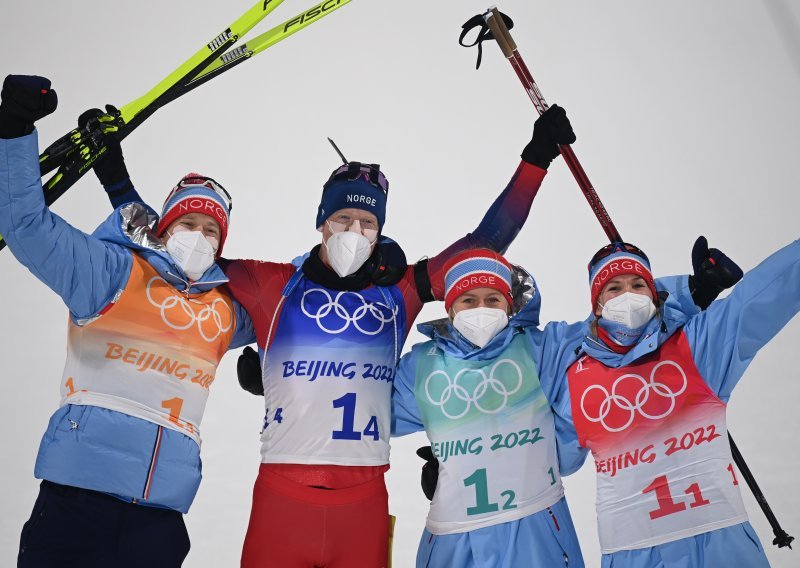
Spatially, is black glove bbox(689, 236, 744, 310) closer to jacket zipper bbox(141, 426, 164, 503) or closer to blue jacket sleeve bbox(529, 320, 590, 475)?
blue jacket sleeve bbox(529, 320, 590, 475)

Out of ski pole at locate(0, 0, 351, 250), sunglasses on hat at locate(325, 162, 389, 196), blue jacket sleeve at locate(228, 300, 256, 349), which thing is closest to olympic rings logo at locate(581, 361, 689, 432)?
sunglasses on hat at locate(325, 162, 389, 196)

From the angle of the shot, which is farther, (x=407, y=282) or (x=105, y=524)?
(x=407, y=282)

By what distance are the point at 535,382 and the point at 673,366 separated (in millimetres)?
491

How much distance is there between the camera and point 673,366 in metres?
2.75

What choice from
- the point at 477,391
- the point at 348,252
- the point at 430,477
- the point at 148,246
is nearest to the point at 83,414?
the point at 148,246

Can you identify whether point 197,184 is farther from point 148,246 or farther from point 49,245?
point 49,245

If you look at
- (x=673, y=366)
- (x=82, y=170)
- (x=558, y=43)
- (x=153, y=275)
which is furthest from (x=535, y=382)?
(x=558, y=43)

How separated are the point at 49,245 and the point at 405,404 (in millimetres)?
1380

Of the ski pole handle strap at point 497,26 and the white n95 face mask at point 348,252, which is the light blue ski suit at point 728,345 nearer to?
the white n95 face mask at point 348,252

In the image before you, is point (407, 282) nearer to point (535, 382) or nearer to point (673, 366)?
point (535, 382)

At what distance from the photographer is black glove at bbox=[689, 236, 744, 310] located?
2873mm

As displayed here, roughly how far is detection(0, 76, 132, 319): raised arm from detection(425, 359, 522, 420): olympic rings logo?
1.21 meters

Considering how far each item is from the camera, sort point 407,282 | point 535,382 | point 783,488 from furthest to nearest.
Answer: point 783,488, point 407,282, point 535,382

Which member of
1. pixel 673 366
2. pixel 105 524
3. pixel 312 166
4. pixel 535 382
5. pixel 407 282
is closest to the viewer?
pixel 105 524
